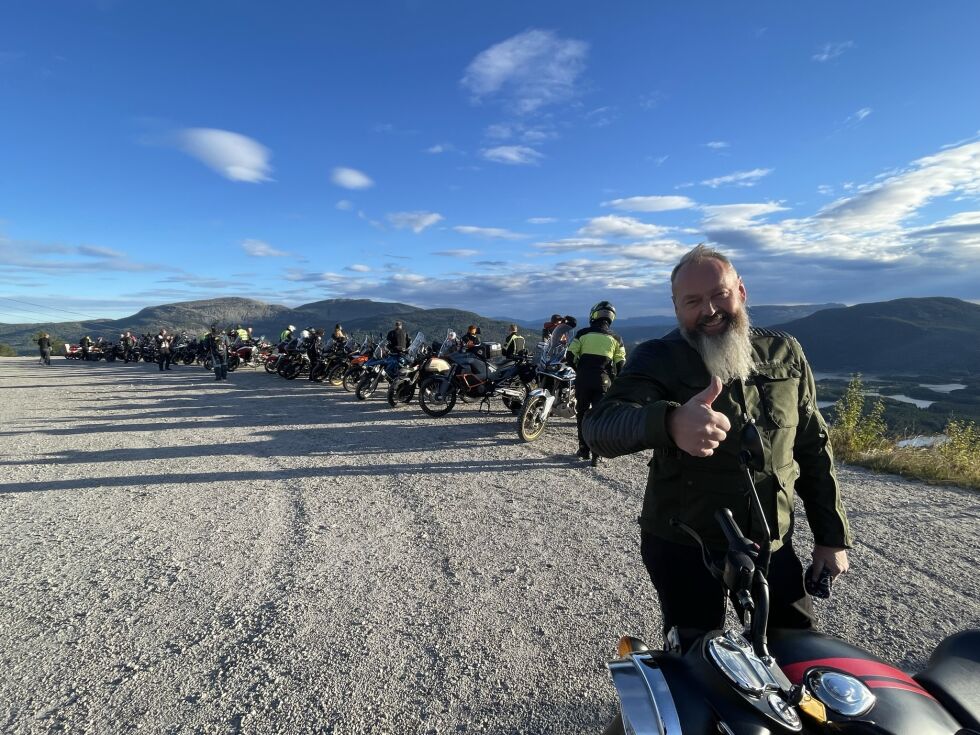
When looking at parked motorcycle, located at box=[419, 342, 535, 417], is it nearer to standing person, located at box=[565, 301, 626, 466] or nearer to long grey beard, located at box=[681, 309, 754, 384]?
standing person, located at box=[565, 301, 626, 466]

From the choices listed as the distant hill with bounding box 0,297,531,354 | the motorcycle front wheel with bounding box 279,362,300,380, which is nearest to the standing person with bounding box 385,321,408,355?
the motorcycle front wheel with bounding box 279,362,300,380

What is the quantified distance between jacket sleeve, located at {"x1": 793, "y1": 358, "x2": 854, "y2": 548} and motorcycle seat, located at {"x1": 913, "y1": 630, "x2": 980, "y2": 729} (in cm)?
47

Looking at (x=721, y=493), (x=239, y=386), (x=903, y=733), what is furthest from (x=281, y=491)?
(x=239, y=386)

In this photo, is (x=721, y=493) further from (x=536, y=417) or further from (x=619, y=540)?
(x=536, y=417)

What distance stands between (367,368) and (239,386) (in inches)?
217

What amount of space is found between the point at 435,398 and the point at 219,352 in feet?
36.8

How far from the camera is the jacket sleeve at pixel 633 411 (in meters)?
1.36

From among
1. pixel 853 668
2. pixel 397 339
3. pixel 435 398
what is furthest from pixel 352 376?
pixel 853 668

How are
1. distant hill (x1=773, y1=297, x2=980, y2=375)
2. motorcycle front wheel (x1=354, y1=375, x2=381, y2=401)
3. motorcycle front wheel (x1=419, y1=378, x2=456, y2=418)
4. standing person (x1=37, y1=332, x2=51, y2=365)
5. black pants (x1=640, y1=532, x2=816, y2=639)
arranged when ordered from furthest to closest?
1. distant hill (x1=773, y1=297, x2=980, y2=375)
2. standing person (x1=37, y1=332, x2=51, y2=365)
3. motorcycle front wheel (x1=354, y1=375, x2=381, y2=401)
4. motorcycle front wheel (x1=419, y1=378, x2=456, y2=418)
5. black pants (x1=640, y1=532, x2=816, y2=639)

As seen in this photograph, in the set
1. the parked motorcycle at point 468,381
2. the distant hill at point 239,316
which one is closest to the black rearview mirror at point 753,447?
the parked motorcycle at point 468,381

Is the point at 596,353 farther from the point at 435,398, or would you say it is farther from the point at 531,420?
the point at 435,398

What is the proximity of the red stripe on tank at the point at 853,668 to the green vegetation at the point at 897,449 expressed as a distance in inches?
220

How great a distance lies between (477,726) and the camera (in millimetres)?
2145

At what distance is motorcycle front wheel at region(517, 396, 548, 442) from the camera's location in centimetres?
729
